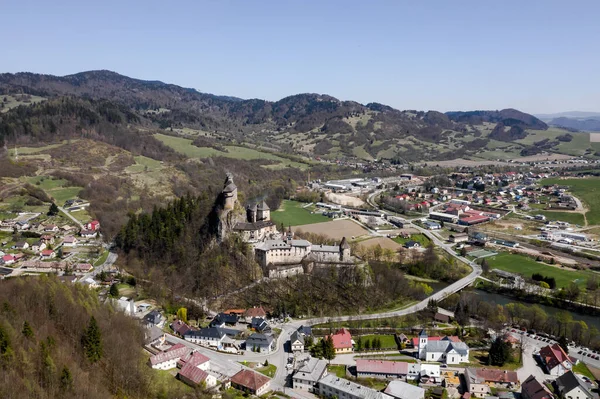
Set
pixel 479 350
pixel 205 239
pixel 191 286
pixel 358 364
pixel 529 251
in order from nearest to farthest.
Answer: pixel 358 364, pixel 479 350, pixel 191 286, pixel 205 239, pixel 529 251

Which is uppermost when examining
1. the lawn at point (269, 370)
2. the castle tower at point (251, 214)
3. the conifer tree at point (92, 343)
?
the castle tower at point (251, 214)

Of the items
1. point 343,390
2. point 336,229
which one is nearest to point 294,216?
point 336,229

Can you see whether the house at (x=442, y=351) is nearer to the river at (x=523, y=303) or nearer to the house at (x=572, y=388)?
the house at (x=572, y=388)

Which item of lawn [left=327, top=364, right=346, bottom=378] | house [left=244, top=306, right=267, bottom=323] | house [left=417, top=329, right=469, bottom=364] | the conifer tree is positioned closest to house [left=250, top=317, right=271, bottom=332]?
house [left=244, top=306, right=267, bottom=323]

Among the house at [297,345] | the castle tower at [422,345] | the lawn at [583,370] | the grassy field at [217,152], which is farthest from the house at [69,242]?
the lawn at [583,370]

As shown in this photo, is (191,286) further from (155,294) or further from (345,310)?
(345,310)

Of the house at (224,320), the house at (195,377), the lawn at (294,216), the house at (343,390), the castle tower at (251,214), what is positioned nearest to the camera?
the house at (343,390)

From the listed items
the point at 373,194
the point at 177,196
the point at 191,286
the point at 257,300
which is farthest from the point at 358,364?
the point at 373,194
